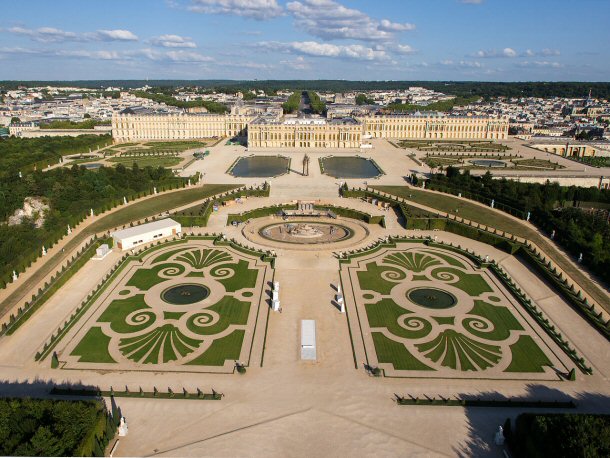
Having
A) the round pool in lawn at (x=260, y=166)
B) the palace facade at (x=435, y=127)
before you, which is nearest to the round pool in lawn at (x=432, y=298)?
the round pool in lawn at (x=260, y=166)

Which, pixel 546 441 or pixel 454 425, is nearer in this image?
pixel 546 441

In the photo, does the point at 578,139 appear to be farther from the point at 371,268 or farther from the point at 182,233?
the point at 182,233

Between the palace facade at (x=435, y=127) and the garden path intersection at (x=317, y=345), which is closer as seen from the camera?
the garden path intersection at (x=317, y=345)

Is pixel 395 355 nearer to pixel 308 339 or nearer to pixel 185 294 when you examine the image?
pixel 308 339

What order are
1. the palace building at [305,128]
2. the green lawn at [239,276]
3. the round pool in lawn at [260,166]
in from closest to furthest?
1. the green lawn at [239,276]
2. the round pool in lawn at [260,166]
3. the palace building at [305,128]

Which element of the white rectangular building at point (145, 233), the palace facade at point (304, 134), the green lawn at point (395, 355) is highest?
the palace facade at point (304, 134)

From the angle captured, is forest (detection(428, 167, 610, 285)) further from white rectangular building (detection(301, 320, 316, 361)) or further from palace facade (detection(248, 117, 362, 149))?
palace facade (detection(248, 117, 362, 149))

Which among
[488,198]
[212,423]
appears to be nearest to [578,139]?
[488,198]

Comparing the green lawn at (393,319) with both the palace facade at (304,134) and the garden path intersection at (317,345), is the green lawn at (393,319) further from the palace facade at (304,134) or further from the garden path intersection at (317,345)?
the palace facade at (304,134)
